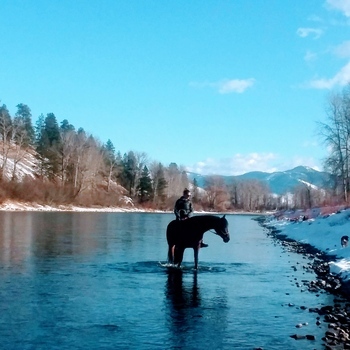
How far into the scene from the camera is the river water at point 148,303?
9.16 metres

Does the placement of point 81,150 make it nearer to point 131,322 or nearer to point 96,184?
point 96,184

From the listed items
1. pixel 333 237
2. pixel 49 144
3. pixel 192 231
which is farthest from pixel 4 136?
pixel 192 231

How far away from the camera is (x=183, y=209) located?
18516 millimetres

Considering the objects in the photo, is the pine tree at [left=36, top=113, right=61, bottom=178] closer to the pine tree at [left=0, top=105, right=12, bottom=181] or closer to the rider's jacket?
the pine tree at [left=0, top=105, right=12, bottom=181]

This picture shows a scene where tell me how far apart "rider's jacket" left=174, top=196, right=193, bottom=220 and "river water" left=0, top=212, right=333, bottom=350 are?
77.8 inches

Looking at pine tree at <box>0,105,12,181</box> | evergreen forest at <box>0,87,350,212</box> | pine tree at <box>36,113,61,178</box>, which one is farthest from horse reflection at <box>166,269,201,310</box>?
pine tree at <box>36,113,61,178</box>

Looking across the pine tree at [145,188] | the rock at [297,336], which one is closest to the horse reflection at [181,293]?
the rock at [297,336]

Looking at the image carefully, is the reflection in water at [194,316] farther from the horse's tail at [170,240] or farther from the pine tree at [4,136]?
the pine tree at [4,136]

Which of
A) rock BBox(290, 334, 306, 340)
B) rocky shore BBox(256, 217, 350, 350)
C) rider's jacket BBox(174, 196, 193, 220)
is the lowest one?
rock BBox(290, 334, 306, 340)

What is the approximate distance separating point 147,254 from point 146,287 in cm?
883

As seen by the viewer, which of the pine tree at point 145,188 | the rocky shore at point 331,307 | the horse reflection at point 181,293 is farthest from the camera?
the pine tree at point 145,188

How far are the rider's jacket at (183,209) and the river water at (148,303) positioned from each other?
198cm

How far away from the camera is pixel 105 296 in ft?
42.1

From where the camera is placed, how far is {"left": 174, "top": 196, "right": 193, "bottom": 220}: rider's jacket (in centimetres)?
1848
